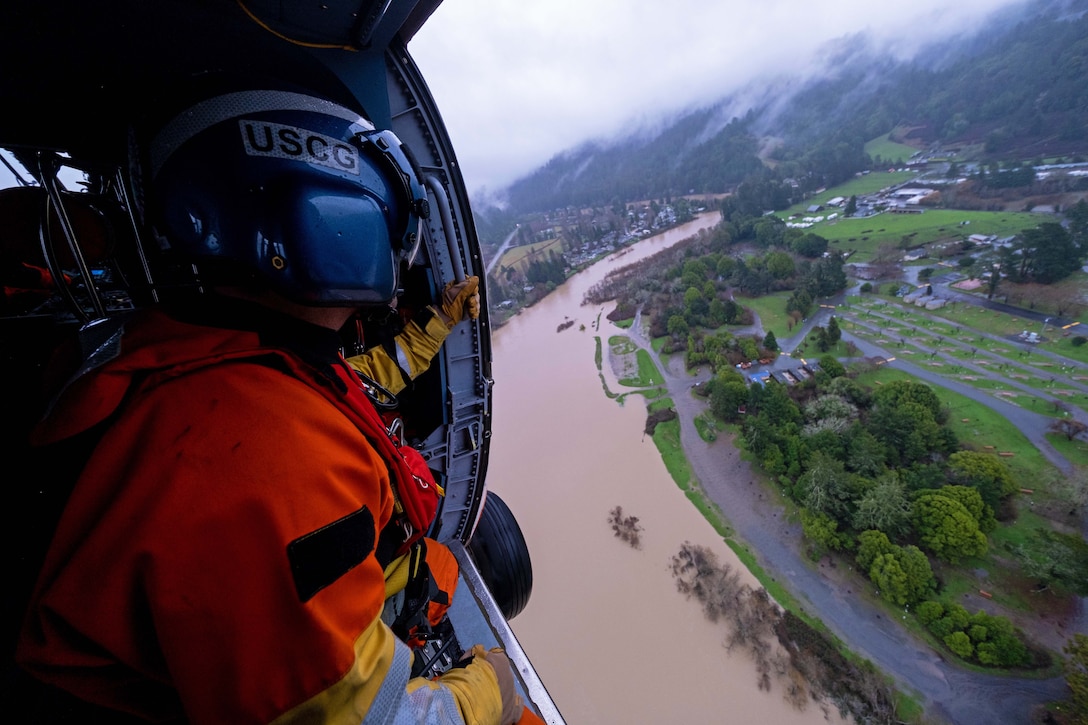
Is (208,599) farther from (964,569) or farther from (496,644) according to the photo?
(964,569)

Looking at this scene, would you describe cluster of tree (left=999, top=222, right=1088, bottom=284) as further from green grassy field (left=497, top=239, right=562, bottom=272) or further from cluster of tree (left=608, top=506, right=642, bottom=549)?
green grassy field (left=497, top=239, right=562, bottom=272)

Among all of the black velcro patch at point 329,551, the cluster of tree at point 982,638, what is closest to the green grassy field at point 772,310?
the cluster of tree at point 982,638

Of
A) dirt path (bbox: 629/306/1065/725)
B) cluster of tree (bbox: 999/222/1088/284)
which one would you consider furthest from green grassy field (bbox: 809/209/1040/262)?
dirt path (bbox: 629/306/1065/725)

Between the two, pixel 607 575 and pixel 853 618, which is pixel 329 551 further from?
pixel 853 618

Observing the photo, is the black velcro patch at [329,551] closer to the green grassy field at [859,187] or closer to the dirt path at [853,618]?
the dirt path at [853,618]

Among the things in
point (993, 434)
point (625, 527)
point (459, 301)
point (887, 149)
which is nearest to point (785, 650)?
point (625, 527)

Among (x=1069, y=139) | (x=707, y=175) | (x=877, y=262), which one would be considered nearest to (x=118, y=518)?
(x=877, y=262)
